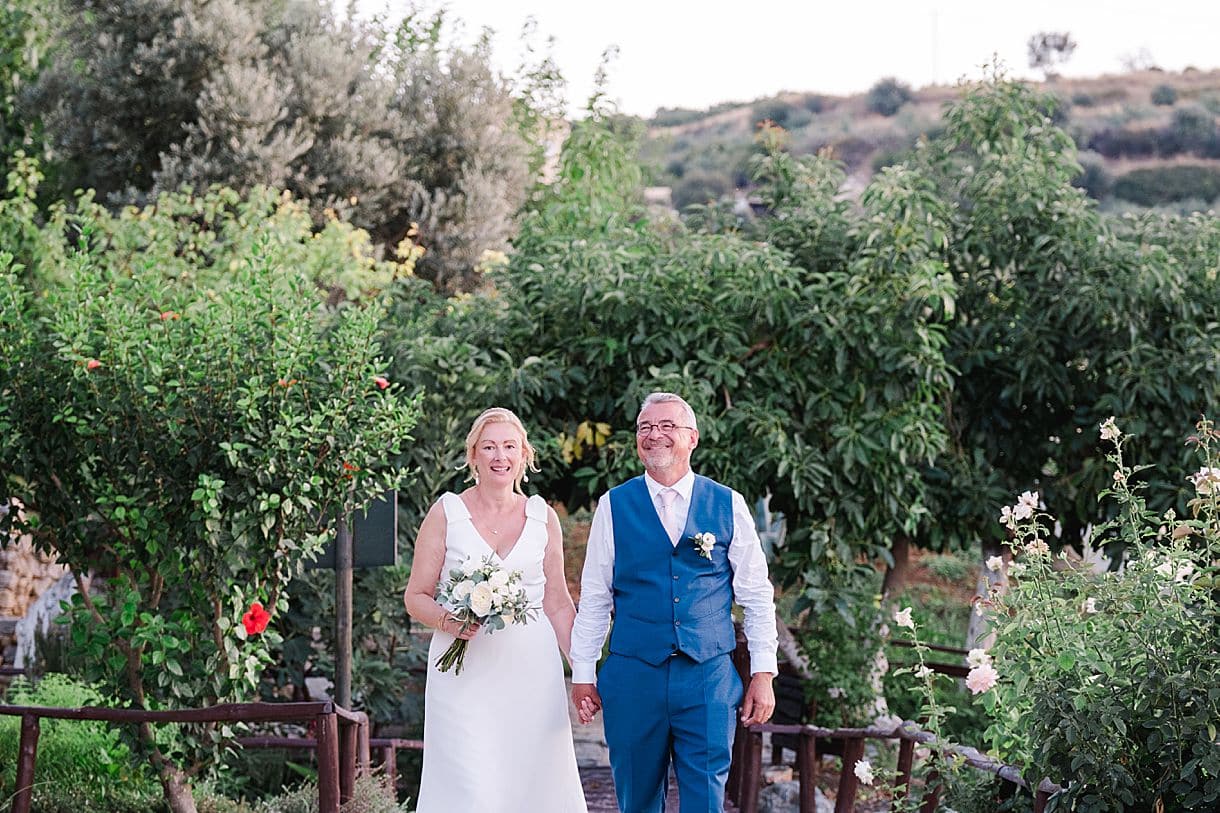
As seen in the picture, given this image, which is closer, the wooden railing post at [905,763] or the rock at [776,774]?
the wooden railing post at [905,763]

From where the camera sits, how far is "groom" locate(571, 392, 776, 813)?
392 cm

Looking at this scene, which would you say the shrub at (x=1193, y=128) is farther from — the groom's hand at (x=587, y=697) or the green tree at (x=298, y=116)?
the groom's hand at (x=587, y=697)

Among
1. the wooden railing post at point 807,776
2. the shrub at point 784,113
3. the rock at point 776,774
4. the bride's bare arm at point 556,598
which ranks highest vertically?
the shrub at point 784,113

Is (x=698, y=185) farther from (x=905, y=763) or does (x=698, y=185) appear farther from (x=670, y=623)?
(x=670, y=623)

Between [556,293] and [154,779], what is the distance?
3.25 metres

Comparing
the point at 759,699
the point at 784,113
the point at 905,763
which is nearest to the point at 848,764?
the point at 905,763

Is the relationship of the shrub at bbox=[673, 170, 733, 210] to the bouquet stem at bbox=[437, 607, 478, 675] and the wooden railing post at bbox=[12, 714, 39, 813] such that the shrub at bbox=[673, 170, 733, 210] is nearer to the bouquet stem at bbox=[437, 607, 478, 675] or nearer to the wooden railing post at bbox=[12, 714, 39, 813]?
the wooden railing post at bbox=[12, 714, 39, 813]

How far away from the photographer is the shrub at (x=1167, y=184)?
31031mm

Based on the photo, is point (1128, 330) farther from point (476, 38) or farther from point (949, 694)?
point (476, 38)

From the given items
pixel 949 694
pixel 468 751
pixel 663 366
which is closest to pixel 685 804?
pixel 468 751

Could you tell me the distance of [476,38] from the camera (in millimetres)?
13242

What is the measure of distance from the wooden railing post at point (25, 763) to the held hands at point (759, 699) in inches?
94.6

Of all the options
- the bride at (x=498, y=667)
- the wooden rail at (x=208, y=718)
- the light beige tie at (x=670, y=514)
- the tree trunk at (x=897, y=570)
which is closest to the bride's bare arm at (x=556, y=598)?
the bride at (x=498, y=667)

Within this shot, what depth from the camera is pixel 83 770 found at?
18.0 ft
